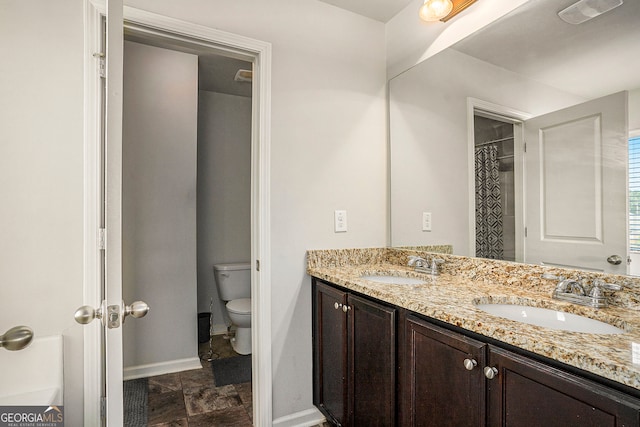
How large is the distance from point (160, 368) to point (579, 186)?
9.40 feet

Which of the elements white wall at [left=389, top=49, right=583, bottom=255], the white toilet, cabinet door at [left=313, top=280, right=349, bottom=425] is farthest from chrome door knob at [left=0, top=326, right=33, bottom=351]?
the white toilet

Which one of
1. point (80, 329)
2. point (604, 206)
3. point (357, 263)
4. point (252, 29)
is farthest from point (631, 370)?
point (252, 29)

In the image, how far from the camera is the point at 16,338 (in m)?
0.68

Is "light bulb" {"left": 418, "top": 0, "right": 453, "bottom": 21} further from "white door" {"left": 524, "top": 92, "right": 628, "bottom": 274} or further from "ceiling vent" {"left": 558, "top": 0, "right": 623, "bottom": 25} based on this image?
"white door" {"left": 524, "top": 92, "right": 628, "bottom": 274}

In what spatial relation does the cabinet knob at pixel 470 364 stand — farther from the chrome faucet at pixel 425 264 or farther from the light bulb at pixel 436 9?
the light bulb at pixel 436 9

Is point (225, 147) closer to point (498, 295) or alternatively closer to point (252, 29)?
point (252, 29)

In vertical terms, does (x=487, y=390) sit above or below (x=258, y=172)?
below

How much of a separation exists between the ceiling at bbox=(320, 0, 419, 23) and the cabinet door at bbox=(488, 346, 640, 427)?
1.94m

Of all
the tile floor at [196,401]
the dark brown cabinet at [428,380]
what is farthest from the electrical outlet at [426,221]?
the tile floor at [196,401]

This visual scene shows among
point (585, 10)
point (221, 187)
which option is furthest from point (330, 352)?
point (221, 187)

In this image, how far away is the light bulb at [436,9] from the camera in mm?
1705

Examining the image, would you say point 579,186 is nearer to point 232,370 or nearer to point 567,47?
point 567,47

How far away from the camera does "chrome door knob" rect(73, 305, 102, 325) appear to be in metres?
0.86

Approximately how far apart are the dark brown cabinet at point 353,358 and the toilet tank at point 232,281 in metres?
1.51
